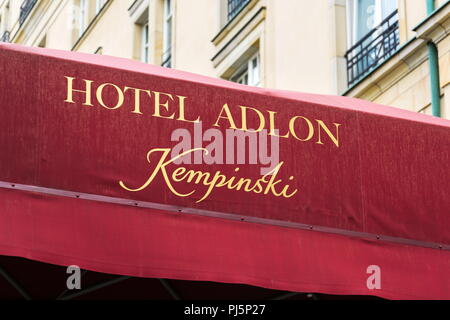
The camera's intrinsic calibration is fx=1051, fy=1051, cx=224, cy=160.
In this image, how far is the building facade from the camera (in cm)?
1006

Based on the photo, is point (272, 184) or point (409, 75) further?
point (409, 75)

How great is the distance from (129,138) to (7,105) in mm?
659

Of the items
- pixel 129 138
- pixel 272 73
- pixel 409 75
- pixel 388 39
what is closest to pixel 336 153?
pixel 129 138

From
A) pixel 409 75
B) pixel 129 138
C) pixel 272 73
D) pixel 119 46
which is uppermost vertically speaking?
pixel 119 46

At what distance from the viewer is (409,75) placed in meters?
10.3

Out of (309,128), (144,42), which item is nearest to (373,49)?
(309,128)

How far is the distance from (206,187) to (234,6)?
9.50m

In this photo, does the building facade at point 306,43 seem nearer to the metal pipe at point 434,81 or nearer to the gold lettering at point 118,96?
the metal pipe at point 434,81

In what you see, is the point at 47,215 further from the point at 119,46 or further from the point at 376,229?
the point at 119,46

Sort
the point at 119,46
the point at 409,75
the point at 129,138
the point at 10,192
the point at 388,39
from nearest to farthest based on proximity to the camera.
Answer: the point at 10,192 < the point at 129,138 < the point at 409,75 < the point at 388,39 < the point at 119,46

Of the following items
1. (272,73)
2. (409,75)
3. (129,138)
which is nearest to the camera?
(129,138)

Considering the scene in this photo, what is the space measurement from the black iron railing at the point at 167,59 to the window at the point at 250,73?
2447mm

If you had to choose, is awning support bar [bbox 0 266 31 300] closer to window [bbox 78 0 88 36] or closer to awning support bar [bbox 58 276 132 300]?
awning support bar [bbox 58 276 132 300]

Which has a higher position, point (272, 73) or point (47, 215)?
point (272, 73)
